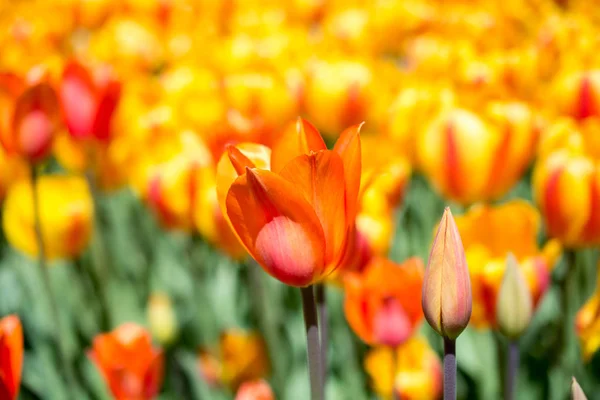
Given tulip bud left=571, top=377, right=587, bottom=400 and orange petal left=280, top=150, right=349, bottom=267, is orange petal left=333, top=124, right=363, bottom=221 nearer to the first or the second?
orange petal left=280, top=150, right=349, bottom=267

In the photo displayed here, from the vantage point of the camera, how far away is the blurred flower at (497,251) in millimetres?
881

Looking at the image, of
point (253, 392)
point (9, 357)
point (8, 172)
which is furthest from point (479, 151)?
point (8, 172)

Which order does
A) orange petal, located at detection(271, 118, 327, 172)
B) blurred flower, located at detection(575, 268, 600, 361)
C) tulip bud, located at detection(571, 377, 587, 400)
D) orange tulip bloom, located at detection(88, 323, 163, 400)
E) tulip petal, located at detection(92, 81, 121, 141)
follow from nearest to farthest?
tulip bud, located at detection(571, 377, 587, 400) < orange petal, located at detection(271, 118, 327, 172) < blurred flower, located at detection(575, 268, 600, 361) < orange tulip bloom, located at detection(88, 323, 163, 400) < tulip petal, located at detection(92, 81, 121, 141)

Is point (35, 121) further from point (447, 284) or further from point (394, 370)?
point (447, 284)

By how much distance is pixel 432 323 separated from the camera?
1.80 ft

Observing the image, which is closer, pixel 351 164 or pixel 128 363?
pixel 351 164

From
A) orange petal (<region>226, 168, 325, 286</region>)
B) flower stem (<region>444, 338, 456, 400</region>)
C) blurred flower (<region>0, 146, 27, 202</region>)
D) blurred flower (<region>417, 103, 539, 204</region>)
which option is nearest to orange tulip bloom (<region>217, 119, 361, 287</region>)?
orange petal (<region>226, 168, 325, 286</region>)

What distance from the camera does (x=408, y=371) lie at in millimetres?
A: 929

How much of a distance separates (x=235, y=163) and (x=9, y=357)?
27 centimetres

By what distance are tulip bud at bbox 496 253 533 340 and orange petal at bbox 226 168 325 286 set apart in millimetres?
224

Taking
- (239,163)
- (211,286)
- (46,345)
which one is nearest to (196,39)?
(211,286)

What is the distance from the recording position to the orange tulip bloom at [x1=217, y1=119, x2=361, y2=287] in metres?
0.56

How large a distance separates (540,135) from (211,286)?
751 millimetres

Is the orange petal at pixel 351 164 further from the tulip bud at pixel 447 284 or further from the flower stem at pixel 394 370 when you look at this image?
the flower stem at pixel 394 370
